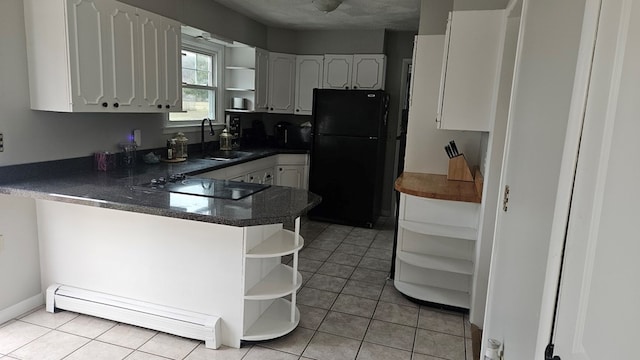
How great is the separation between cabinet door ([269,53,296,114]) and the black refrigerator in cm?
58

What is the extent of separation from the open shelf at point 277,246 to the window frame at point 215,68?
199 centimetres

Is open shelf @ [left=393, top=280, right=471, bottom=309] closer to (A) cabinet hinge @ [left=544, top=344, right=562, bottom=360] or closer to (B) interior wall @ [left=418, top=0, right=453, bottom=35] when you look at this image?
(A) cabinet hinge @ [left=544, top=344, right=562, bottom=360]

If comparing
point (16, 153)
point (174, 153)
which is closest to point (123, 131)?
point (174, 153)

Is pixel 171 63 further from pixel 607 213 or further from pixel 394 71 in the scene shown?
pixel 607 213

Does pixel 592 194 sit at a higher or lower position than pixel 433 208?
higher

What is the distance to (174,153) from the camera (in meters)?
3.67

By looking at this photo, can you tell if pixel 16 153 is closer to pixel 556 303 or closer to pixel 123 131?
pixel 123 131

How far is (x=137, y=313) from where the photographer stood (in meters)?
2.44

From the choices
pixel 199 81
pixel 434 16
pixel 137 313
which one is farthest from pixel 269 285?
pixel 199 81

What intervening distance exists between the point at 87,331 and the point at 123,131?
5.07 feet

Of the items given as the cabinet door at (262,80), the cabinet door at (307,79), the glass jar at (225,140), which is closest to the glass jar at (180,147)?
the glass jar at (225,140)

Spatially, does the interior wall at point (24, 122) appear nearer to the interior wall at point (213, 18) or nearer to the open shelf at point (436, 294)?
the interior wall at point (213, 18)

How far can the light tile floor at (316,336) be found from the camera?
226 centimetres

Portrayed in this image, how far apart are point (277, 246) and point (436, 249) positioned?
4.34ft
